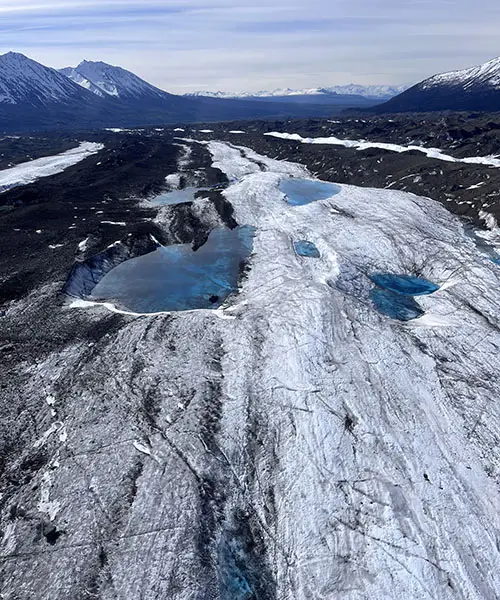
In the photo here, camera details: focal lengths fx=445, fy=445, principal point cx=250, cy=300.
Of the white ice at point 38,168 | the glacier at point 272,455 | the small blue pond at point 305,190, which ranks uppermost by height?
the glacier at point 272,455

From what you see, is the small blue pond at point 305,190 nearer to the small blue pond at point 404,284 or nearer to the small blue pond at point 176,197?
the small blue pond at point 176,197

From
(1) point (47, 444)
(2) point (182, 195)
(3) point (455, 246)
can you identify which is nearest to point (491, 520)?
(1) point (47, 444)

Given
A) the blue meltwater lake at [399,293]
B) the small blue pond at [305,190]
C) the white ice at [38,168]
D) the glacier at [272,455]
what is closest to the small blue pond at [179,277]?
the glacier at [272,455]

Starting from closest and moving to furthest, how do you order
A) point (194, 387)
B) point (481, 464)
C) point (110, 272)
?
point (481, 464) < point (194, 387) < point (110, 272)

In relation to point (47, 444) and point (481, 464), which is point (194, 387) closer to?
point (47, 444)

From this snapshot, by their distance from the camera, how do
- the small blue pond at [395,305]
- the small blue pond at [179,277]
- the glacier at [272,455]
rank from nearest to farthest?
the glacier at [272,455]
the small blue pond at [395,305]
the small blue pond at [179,277]

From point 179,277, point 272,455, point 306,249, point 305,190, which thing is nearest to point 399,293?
point 306,249
